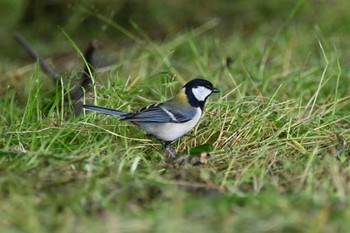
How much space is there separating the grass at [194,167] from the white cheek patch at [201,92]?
14 centimetres

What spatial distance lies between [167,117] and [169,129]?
4.6 inches

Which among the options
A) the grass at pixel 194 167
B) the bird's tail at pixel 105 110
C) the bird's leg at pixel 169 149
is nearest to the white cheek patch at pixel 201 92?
the grass at pixel 194 167

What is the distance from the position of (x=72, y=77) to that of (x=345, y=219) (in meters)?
2.17

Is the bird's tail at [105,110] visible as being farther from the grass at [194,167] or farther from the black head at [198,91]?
the black head at [198,91]

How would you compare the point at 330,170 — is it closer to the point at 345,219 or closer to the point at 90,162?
the point at 345,219

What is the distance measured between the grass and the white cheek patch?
0.46ft

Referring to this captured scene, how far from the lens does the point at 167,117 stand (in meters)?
4.34

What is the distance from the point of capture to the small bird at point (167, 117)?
13.9 feet

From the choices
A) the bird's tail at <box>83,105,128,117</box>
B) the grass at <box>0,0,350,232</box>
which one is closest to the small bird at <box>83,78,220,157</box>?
the bird's tail at <box>83,105,128,117</box>

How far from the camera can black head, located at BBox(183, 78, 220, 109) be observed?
14.6ft

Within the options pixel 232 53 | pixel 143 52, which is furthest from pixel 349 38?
pixel 143 52

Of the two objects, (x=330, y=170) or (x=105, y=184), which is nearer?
(x=105, y=184)

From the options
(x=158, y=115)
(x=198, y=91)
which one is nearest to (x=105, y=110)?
(x=158, y=115)

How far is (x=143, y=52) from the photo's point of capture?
6195mm
